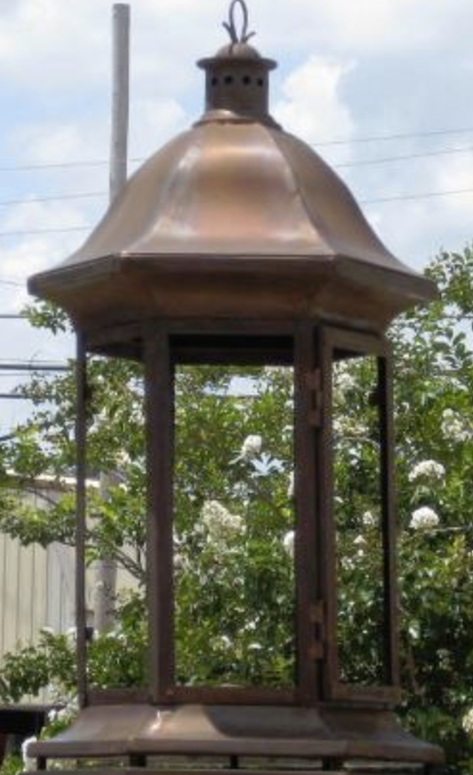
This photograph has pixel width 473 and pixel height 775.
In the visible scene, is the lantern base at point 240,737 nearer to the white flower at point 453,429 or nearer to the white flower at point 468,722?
the white flower at point 468,722

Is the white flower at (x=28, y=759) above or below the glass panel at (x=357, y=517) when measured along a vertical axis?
below

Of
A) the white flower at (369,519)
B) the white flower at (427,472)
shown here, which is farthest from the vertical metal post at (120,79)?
the white flower at (369,519)

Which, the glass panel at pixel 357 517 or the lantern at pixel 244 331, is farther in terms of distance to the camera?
the glass panel at pixel 357 517

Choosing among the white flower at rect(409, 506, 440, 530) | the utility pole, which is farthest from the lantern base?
the utility pole

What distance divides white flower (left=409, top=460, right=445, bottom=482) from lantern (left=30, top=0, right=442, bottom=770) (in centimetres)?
446

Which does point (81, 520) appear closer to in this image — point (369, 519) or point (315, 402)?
point (315, 402)

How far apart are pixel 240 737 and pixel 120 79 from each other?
9841 millimetres

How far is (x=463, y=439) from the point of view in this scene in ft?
34.7

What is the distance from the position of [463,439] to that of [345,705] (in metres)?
5.60

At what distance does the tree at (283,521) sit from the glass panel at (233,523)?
11 millimetres

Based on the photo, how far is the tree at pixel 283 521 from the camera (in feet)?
26.6

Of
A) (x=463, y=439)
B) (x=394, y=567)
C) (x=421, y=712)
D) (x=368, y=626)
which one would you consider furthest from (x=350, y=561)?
(x=394, y=567)

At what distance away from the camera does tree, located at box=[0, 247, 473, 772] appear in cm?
810

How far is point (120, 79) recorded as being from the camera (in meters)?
14.4
